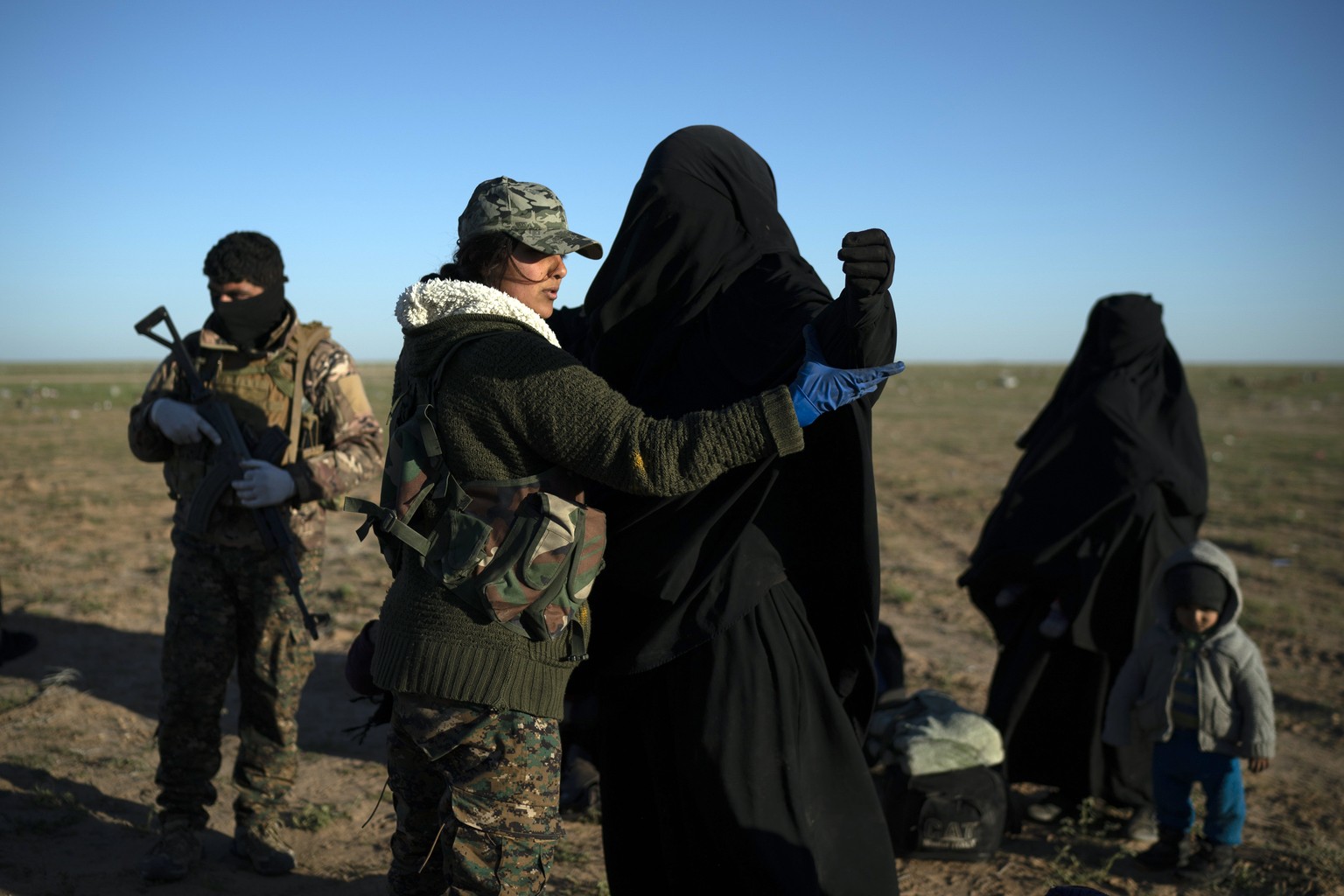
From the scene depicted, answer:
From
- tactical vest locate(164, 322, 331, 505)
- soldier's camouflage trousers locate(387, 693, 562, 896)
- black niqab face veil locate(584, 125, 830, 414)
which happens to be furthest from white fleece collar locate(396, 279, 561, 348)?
tactical vest locate(164, 322, 331, 505)

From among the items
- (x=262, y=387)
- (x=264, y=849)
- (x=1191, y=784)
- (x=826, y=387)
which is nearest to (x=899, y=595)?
(x=1191, y=784)

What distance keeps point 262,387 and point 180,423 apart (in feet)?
1.11

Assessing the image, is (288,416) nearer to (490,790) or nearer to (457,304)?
(457,304)

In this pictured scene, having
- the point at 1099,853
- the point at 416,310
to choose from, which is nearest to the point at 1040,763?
the point at 1099,853

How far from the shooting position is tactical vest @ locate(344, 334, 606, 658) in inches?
87.0

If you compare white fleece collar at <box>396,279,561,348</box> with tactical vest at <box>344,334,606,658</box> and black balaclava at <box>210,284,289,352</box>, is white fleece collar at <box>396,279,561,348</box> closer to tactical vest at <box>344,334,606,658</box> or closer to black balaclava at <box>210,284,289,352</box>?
tactical vest at <box>344,334,606,658</box>

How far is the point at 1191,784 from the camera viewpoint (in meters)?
4.32

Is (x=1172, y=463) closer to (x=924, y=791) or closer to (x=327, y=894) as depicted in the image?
(x=924, y=791)

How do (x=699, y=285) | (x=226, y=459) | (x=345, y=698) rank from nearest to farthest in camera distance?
(x=699, y=285) < (x=226, y=459) < (x=345, y=698)

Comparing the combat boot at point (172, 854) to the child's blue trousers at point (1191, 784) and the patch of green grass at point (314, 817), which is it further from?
the child's blue trousers at point (1191, 784)

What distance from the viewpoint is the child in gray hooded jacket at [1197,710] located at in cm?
416

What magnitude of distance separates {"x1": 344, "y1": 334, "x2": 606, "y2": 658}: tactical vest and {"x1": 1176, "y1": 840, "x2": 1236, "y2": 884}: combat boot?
3233mm

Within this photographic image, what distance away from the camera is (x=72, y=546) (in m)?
10.5

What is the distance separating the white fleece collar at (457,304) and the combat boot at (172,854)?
8.33 ft
